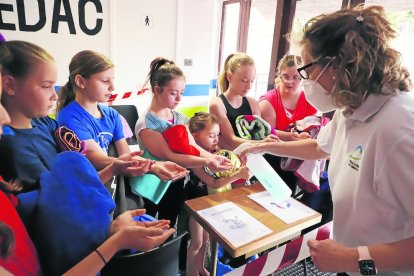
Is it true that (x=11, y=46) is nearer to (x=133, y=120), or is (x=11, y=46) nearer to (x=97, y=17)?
(x=133, y=120)

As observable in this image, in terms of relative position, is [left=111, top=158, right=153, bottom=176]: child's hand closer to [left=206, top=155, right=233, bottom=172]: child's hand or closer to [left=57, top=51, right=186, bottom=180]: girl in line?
[left=57, top=51, right=186, bottom=180]: girl in line

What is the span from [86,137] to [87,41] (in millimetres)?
2498

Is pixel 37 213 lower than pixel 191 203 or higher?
higher

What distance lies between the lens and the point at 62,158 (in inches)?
32.9

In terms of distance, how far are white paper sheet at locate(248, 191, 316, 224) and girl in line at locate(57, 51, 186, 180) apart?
0.48 meters

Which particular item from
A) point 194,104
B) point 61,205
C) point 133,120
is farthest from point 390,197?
point 194,104

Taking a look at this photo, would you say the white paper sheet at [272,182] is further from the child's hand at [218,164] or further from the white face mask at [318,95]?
the white face mask at [318,95]

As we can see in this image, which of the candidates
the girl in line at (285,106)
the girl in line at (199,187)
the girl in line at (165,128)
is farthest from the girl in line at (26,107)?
the girl in line at (285,106)

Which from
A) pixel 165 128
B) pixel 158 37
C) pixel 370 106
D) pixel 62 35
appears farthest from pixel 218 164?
pixel 158 37

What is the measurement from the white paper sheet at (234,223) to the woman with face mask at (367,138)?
1.00ft

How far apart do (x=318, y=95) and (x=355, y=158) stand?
302 millimetres

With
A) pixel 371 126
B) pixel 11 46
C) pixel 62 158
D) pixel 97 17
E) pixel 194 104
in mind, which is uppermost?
pixel 97 17

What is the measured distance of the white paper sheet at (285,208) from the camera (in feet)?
4.57

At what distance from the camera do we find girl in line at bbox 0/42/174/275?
26.0 inches
